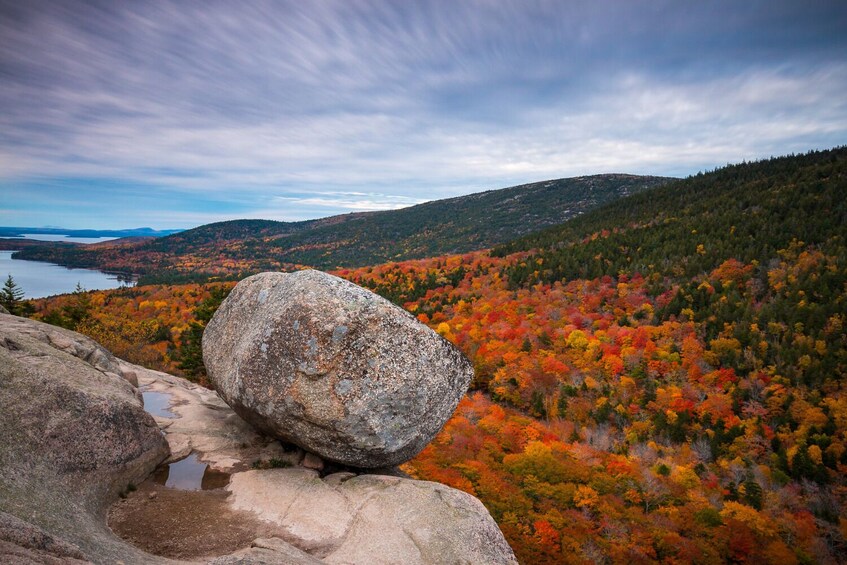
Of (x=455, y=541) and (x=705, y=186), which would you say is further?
(x=705, y=186)

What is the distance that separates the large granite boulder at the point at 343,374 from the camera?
11.4 m

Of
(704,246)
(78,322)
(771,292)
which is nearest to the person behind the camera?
(78,322)

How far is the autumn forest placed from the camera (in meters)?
26.4

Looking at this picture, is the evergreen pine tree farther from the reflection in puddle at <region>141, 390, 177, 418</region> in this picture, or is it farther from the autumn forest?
the reflection in puddle at <region>141, 390, 177, 418</region>

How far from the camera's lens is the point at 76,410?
31.2 ft

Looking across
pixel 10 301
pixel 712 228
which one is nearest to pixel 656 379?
pixel 712 228

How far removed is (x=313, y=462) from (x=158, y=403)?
8.66 metres

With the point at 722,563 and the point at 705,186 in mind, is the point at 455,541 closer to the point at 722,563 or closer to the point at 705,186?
the point at 722,563

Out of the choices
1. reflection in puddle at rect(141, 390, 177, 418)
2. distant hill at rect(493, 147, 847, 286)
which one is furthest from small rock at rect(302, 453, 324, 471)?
distant hill at rect(493, 147, 847, 286)

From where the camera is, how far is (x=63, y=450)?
8797 mm

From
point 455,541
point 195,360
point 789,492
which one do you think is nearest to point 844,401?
point 789,492

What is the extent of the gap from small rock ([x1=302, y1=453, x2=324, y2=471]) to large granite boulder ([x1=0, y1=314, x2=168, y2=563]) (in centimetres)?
422

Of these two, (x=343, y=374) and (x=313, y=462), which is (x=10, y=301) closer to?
(x=313, y=462)

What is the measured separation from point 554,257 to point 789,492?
5711cm
